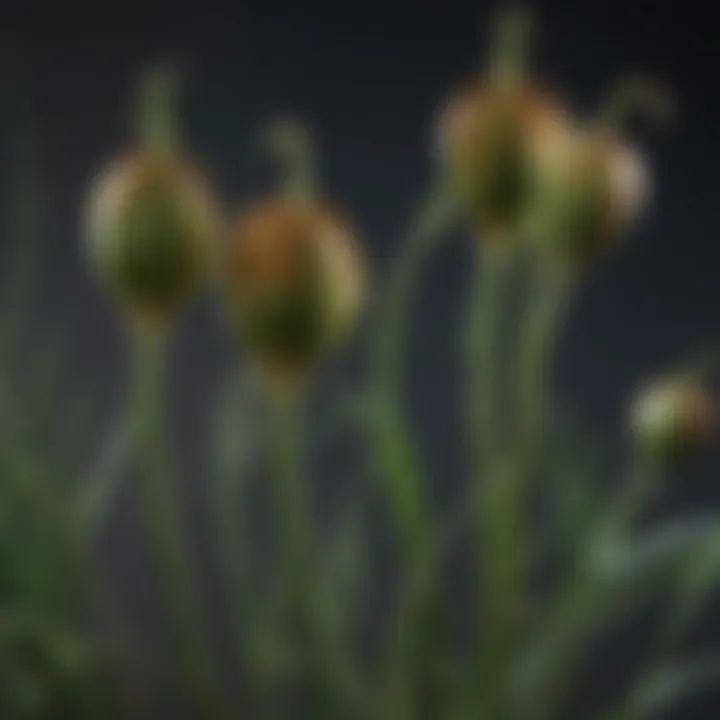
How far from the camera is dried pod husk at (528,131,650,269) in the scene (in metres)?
0.66

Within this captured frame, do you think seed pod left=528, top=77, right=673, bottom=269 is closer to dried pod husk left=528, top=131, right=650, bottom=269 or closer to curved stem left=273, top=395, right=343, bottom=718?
dried pod husk left=528, top=131, right=650, bottom=269

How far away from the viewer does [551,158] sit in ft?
2.16

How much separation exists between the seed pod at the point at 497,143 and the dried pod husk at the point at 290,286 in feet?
0.18

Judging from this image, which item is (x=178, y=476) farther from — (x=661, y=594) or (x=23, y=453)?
(x=661, y=594)

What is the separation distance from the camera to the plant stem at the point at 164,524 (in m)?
0.68

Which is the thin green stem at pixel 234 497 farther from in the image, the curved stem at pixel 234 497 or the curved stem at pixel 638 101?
the curved stem at pixel 638 101

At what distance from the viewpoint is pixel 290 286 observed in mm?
652

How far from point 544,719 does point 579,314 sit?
0.16 m

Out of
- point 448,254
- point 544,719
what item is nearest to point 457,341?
point 448,254

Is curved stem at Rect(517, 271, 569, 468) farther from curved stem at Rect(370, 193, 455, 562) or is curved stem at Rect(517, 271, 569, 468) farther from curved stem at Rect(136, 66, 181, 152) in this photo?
curved stem at Rect(136, 66, 181, 152)

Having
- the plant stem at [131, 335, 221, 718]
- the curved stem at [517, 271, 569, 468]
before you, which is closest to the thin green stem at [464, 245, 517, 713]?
the curved stem at [517, 271, 569, 468]

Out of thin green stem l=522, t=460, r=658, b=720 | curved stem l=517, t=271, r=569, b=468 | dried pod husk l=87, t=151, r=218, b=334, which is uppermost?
dried pod husk l=87, t=151, r=218, b=334

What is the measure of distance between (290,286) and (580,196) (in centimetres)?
12

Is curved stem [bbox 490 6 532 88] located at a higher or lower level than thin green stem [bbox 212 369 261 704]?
higher
